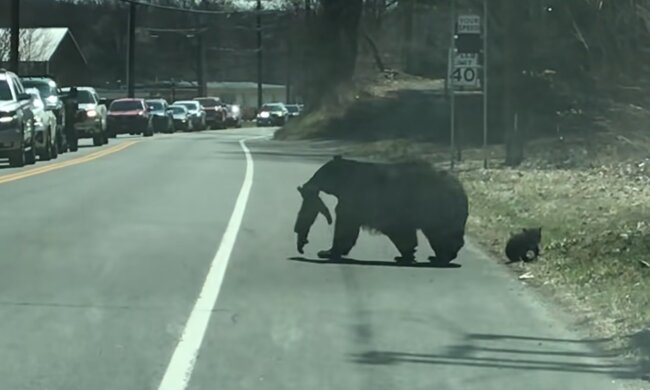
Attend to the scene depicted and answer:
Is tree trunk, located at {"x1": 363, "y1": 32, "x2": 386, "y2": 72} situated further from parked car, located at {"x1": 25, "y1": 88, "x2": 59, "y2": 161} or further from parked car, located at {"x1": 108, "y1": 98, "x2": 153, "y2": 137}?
parked car, located at {"x1": 25, "y1": 88, "x2": 59, "y2": 161}

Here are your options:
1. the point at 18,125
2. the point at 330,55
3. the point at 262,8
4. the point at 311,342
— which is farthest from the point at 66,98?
the point at 262,8

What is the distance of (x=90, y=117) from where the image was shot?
136 ft

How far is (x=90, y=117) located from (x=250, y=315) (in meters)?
32.3

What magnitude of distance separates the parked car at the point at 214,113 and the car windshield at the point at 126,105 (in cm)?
1880

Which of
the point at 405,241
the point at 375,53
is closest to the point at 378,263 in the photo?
the point at 405,241

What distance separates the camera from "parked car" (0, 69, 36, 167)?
27766 millimetres

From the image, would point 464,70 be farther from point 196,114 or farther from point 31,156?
point 196,114

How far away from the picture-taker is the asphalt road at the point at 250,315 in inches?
320

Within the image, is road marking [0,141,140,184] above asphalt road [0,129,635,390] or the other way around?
above

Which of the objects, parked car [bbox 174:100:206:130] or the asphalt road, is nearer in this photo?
the asphalt road

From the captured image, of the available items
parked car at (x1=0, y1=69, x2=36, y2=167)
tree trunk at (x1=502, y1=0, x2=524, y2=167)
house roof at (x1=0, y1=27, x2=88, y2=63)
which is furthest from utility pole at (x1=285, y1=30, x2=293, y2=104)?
tree trunk at (x1=502, y1=0, x2=524, y2=167)

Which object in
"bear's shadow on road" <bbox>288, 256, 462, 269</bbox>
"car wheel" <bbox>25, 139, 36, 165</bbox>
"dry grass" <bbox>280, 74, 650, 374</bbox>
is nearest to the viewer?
"dry grass" <bbox>280, 74, 650, 374</bbox>

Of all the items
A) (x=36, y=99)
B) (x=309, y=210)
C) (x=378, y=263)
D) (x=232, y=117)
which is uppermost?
(x=36, y=99)

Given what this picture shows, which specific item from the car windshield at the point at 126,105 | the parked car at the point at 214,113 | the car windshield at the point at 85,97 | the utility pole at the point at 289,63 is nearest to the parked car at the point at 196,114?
the parked car at the point at 214,113
